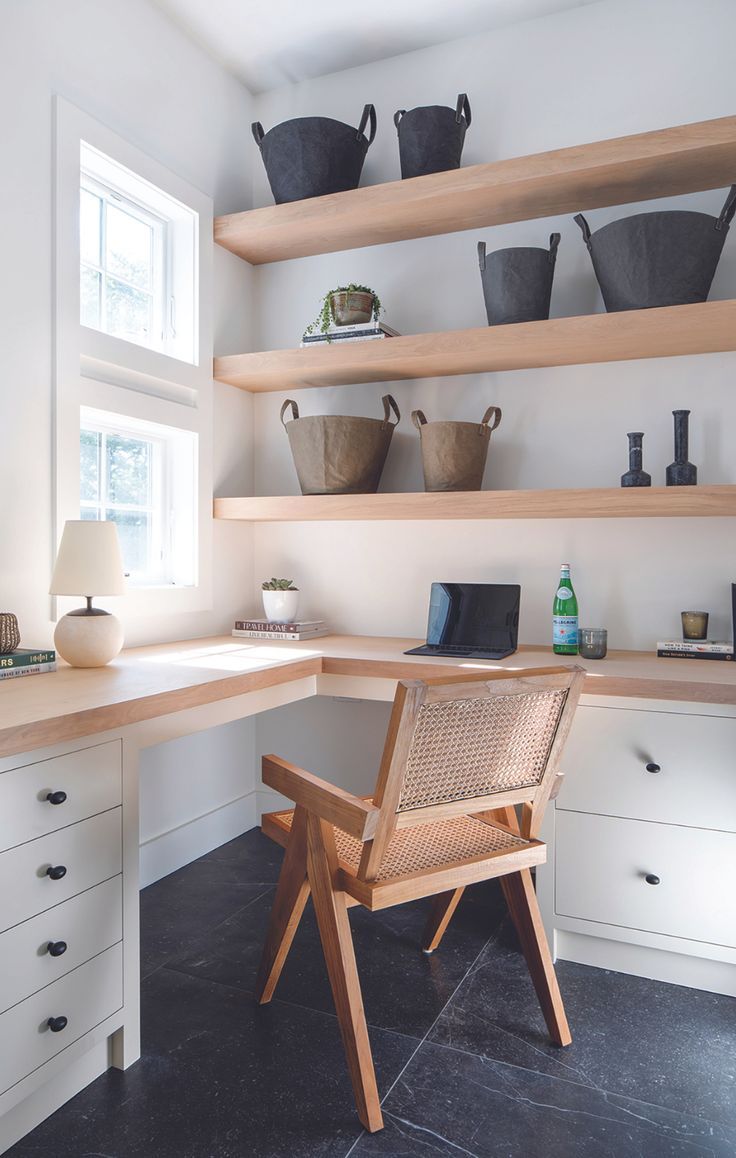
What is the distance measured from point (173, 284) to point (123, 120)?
0.50 meters

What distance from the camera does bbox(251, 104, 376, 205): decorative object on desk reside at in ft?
8.27

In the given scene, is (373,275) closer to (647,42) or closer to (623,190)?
(623,190)

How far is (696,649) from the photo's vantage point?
222 cm

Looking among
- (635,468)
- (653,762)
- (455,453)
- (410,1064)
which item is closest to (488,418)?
(455,453)

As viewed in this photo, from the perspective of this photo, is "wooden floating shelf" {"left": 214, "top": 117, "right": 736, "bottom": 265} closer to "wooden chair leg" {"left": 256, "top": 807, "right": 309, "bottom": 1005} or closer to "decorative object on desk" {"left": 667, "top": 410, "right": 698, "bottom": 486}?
"decorative object on desk" {"left": 667, "top": 410, "right": 698, "bottom": 486}

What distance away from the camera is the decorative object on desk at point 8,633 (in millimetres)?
1818

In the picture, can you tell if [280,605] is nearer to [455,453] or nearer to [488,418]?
[455,453]

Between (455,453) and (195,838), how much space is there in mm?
1550

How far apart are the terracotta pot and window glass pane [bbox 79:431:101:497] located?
884mm

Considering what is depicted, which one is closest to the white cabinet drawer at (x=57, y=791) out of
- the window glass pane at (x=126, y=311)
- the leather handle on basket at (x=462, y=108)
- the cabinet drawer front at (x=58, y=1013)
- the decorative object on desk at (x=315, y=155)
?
the cabinet drawer front at (x=58, y=1013)

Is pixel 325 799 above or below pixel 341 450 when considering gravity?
below

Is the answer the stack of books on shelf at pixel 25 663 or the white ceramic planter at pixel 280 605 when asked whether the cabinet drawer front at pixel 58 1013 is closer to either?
the stack of books on shelf at pixel 25 663

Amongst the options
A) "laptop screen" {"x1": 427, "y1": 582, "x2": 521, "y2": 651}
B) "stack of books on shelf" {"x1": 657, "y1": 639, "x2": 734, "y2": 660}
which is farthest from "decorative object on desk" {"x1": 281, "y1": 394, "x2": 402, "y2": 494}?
"stack of books on shelf" {"x1": 657, "y1": 639, "x2": 734, "y2": 660}

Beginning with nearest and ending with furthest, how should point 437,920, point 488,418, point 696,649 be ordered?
point 437,920
point 696,649
point 488,418
